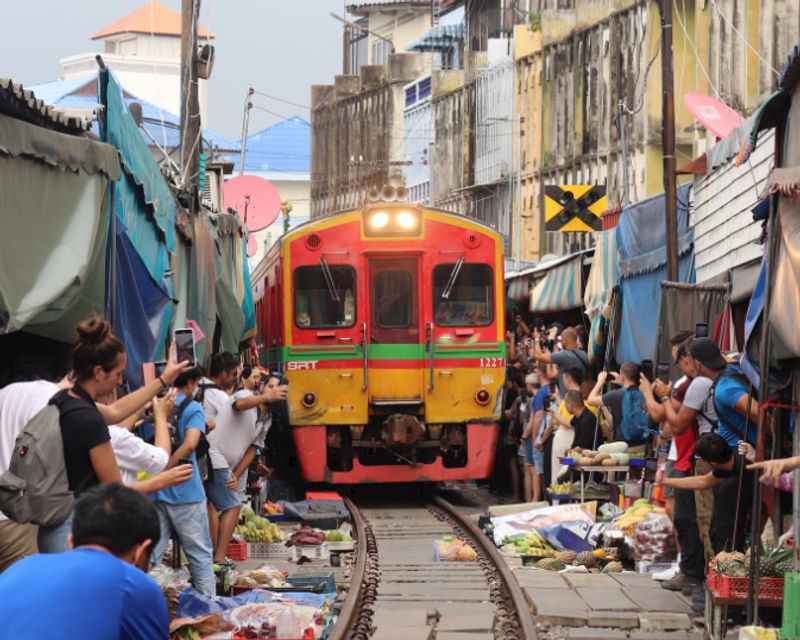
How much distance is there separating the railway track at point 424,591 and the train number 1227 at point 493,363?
210 centimetres

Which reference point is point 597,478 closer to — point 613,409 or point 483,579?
point 613,409

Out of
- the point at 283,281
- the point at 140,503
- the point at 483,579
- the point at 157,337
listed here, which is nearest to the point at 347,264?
the point at 283,281

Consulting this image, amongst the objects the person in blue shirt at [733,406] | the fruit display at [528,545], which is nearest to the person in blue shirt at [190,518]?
the person in blue shirt at [733,406]

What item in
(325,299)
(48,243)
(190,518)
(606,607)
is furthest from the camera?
(325,299)

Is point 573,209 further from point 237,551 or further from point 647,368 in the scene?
point 237,551

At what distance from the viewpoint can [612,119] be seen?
3644 cm

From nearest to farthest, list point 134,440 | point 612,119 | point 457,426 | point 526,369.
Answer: point 134,440
point 457,426
point 526,369
point 612,119

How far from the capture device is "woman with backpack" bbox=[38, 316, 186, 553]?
6938 mm

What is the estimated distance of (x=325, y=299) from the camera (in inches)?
790

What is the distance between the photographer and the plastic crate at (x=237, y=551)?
563 inches

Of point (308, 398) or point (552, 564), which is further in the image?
point (308, 398)

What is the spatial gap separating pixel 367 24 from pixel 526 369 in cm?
5719

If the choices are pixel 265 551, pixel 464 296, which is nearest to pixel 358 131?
pixel 464 296

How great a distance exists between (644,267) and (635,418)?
4230 mm
